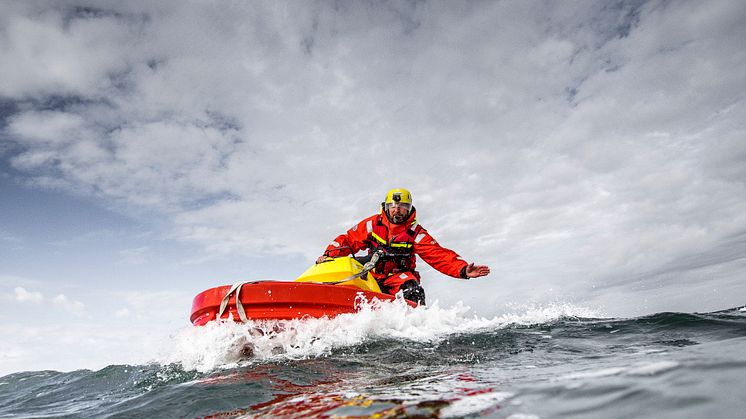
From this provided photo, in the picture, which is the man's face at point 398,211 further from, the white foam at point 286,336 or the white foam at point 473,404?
the white foam at point 473,404

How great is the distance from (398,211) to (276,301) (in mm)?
3690

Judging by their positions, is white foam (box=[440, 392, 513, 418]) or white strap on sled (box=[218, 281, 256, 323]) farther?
white strap on sled (box=[218, 281, 256, 323])

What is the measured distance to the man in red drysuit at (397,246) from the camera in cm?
812

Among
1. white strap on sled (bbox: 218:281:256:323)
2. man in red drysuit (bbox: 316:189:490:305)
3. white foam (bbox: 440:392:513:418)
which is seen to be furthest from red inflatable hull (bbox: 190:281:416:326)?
white foam (bbox: 440:392:513:418)

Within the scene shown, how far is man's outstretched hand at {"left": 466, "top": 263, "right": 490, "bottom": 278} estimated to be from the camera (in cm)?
758

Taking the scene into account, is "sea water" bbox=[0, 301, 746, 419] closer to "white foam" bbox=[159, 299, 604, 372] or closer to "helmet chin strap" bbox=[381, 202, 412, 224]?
"white foam" bbox=[159, 299, 604, 372]

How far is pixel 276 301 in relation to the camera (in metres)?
5.37

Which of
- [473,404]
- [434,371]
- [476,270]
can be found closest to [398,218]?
[476,270]

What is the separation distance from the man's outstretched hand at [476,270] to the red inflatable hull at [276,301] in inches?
119

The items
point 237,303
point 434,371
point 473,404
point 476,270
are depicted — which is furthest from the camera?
point 476,270

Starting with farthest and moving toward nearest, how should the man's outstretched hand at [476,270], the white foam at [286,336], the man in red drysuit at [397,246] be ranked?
the man in red drysuit at [397,246] → the man's outstretched hand at [476,270] → the white foam at [286,336]

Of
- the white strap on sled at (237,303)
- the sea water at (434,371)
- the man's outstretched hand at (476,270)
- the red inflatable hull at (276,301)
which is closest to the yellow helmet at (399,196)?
the man's outstretched hand at (476,270)

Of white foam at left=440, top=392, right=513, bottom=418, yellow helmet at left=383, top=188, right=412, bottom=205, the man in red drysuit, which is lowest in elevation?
white foam at left=440, top=392, right=513, bottom=418

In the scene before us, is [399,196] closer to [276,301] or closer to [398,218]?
[398,218]
